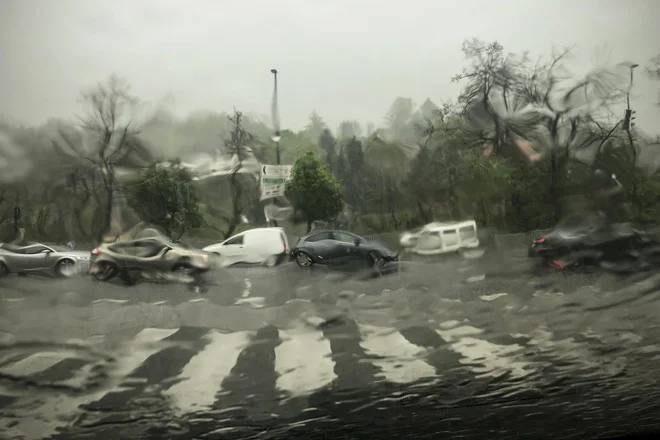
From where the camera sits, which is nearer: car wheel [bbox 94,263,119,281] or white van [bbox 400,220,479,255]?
car wheel [bbox 94,263,119,281]

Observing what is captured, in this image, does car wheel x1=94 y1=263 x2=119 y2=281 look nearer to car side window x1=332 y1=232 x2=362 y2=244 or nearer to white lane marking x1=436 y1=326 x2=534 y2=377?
car side window x1=332 y1=232 x2=362 y2=244

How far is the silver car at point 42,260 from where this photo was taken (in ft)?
8.68

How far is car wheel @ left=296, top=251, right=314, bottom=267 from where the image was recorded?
116 inches

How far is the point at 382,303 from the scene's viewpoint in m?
3.05

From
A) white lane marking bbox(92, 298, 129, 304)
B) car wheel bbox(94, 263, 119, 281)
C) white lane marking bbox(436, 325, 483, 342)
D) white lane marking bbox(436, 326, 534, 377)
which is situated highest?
car wheel bbox(94, 263, 119, 281)

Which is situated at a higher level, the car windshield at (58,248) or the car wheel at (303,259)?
the car windshield at (58,248)

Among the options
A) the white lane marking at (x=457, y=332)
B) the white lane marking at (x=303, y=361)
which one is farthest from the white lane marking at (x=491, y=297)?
the white lane marking at (x=303, y=361)

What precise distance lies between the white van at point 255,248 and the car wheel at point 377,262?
487 mm

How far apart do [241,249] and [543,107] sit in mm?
1998

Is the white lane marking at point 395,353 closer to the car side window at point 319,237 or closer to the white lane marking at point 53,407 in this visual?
the car side window at point 319,237

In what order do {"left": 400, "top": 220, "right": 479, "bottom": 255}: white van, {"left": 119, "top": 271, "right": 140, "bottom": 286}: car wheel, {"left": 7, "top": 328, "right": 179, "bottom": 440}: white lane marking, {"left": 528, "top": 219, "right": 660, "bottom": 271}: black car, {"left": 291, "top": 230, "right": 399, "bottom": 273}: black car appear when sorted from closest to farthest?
{"left": 7, "top": 328, "right": 179, "bottom": 440}: white lane marking
{"left": 119, "top": 271, "right": 140, "bottom": 286}: car wheel
{"left": 291, "top": 230, "right": 399, "bottom": 273}: black car
{"left": 400, "top": 220, "right": 479, "bottom": 255}: white van
{"left": 528, "top": 219, "right": 660, "bottom": 271}: black car

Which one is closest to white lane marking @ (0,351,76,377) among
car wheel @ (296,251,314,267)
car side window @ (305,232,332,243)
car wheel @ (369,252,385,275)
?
car wheel @ (296,251,314,267)

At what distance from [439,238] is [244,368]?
1.30m

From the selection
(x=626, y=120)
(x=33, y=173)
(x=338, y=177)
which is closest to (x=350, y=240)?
(x=338, y=177)
